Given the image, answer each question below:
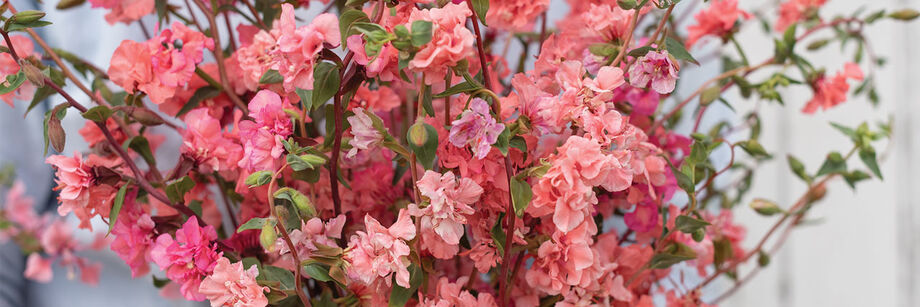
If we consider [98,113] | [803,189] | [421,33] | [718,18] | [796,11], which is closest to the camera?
[421,33]

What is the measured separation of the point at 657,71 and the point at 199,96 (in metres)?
0.25

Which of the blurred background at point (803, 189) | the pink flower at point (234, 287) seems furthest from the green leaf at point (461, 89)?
the blurred background at point (803, 189)

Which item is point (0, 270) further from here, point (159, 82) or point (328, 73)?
point (328, 73)

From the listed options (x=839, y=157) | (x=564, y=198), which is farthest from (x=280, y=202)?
(x=839, y=157)

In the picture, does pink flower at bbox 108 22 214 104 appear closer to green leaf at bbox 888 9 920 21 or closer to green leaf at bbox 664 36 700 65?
green leaf at bbox 664 36 700 65

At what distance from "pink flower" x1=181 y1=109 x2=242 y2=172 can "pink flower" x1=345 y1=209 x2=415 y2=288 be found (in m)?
0.10

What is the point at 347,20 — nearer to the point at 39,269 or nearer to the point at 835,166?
the point at 835,166

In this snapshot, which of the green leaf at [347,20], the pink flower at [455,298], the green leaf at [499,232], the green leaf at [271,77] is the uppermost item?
the green leaf at [347,20]

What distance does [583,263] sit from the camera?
325 mm

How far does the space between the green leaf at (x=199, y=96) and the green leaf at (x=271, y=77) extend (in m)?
0.07

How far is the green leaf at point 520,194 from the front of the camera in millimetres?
296

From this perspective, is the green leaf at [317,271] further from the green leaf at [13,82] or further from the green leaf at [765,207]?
the green leaf at [765,207]

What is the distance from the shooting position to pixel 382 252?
0.98 ft

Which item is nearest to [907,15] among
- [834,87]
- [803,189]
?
[834,87]
